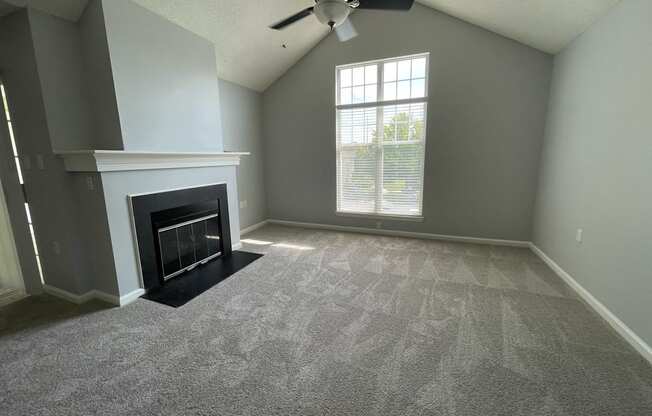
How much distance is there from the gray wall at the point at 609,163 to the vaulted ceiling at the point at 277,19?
221mm

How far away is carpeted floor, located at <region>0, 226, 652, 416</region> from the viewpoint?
1.39 meters

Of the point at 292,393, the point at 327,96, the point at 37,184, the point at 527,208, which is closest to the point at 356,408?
the point at 292,393

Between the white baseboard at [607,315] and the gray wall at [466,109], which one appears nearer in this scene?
the white baseboard at [607,315]

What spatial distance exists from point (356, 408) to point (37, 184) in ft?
10.1

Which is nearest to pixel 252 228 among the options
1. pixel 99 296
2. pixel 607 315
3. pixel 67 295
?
pixel 99 296

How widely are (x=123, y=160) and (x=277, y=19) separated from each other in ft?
7.96

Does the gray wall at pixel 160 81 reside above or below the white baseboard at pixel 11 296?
above

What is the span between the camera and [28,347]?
184 centimetres

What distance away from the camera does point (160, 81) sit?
103 inches

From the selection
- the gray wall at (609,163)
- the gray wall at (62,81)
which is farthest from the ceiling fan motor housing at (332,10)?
the gray wall at (62,81)

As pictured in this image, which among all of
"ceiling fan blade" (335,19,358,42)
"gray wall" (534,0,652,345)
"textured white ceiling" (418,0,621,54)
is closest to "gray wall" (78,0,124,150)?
"ceiling fan blade" (335,19,358,42)

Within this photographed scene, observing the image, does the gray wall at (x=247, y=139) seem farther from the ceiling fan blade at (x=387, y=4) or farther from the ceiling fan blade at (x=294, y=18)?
the ceiling fan blade at (x=387, y=4)

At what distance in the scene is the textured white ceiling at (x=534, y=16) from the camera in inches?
89.2

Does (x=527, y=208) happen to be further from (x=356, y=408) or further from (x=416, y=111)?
(x=356, y=408)
